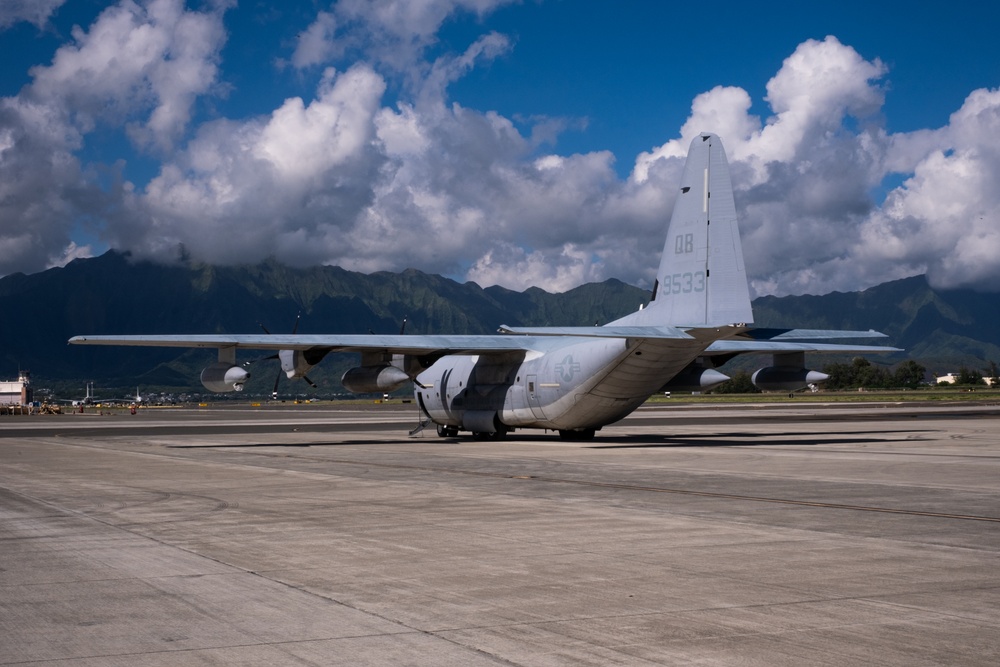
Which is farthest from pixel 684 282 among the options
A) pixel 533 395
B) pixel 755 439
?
pixel 755 439

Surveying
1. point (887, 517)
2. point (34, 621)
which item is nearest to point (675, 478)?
point (887, 517)

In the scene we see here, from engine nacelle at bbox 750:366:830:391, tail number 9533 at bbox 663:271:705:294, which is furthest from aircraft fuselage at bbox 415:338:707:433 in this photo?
engine nacelle at bbox 750:366:830:391

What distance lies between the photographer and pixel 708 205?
28.9 metres

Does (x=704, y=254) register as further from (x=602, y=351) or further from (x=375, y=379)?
(x=375, y=379)

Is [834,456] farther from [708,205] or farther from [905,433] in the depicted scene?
[905,433]

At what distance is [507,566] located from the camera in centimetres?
1068

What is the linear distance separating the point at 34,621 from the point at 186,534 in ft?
16.5

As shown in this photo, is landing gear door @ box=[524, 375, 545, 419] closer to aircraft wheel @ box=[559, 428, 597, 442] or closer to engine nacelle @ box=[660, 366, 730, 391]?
aircraft wheel @ box=[559, 428, 597, 442]

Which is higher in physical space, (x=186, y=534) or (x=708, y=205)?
(x=708, y=205)

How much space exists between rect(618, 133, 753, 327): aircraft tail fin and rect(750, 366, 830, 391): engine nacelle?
7822 mm

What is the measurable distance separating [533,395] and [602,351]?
4255mm

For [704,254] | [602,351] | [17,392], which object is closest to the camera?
[704,254]

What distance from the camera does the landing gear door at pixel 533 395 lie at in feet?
113

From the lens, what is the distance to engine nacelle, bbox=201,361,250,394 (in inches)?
1357
